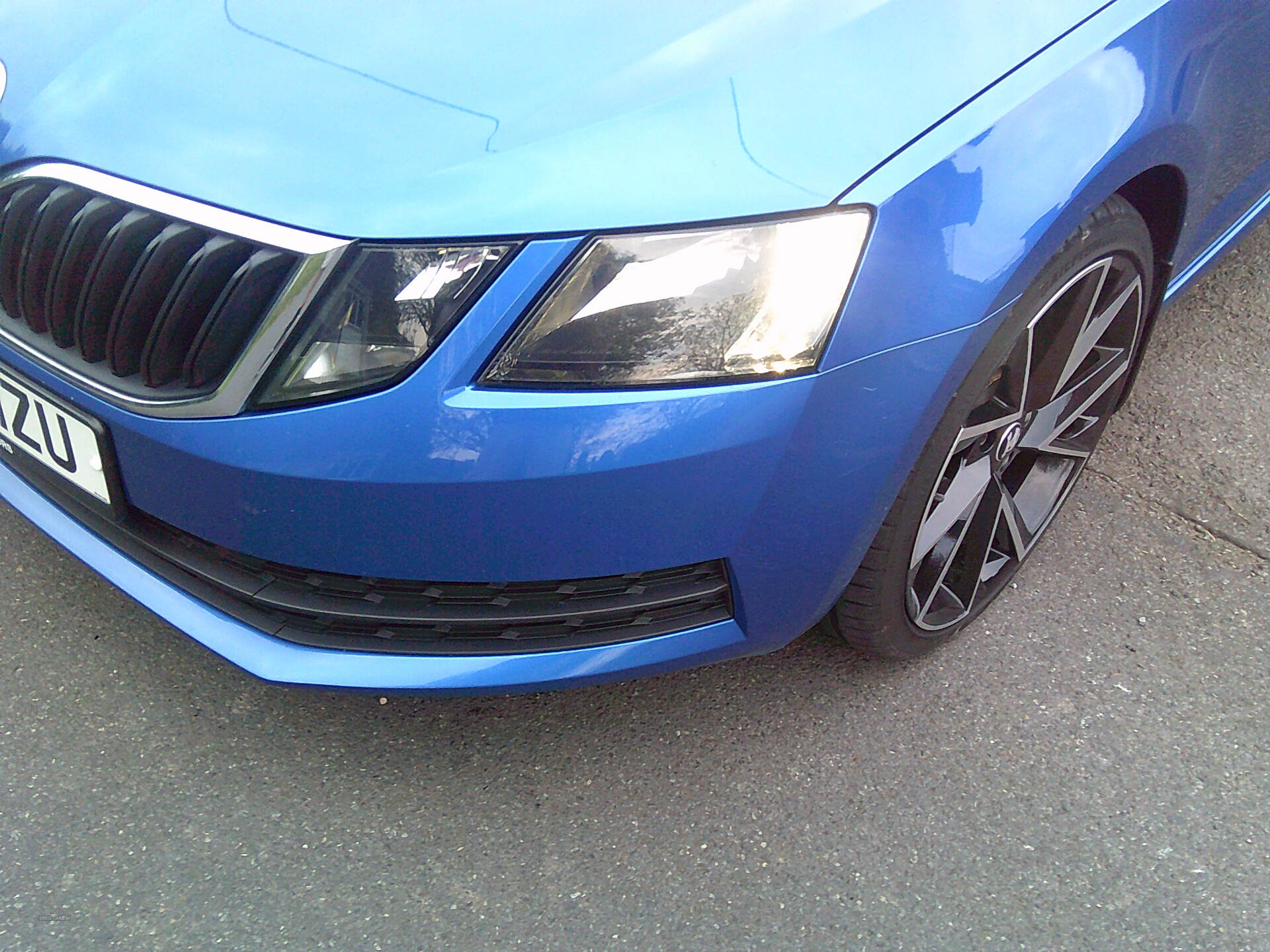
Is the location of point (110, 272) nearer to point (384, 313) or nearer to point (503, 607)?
point (384, 313)

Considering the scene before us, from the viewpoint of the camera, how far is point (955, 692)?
1.85m

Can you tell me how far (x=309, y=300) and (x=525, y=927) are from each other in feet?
2.90

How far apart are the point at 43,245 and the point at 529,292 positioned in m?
0.67

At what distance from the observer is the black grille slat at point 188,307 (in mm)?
1257

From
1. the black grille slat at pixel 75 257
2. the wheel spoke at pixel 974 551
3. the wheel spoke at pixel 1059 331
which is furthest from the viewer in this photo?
the wheel spoke at pixel 974 551

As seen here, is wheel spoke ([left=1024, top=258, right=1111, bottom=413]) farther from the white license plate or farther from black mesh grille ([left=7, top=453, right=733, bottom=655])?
the white license plate

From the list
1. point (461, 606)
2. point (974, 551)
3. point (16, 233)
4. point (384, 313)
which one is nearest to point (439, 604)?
point (461, 606)

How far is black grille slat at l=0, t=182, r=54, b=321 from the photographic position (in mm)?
1393

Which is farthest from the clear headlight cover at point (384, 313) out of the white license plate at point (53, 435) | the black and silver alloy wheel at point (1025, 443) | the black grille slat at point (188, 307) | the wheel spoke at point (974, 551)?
the wheel spoke at point (974, 551)

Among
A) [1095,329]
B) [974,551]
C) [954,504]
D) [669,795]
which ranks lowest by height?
[669,795]

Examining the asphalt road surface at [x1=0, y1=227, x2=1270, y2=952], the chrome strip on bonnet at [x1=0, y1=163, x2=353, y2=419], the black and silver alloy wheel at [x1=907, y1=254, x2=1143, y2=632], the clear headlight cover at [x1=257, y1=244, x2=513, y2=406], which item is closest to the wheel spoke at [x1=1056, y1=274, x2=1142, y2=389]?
the black and silver alloy wheel at [x1=907, y1=254, x2=1143, y2=632]

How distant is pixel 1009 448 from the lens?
1793 millimetres

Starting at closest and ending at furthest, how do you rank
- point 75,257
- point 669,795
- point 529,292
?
point 529,292, point 75,257, point 669,795

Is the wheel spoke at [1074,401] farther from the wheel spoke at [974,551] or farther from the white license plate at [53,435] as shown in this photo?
the white license plate at [53,435]
